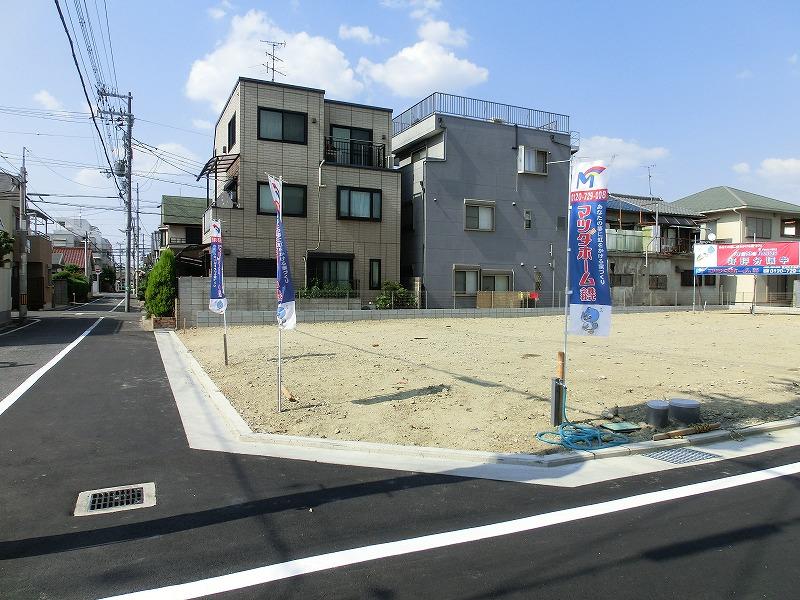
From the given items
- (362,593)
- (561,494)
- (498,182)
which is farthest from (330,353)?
(498,182)

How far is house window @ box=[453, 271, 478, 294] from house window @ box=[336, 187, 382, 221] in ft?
16.5

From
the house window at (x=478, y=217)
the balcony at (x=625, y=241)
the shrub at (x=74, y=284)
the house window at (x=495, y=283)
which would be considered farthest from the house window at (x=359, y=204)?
the shrub at (x=74, y=284)

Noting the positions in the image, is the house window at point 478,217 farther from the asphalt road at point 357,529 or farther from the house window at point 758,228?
the house window at point 758,228

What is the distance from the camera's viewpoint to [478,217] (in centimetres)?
2617

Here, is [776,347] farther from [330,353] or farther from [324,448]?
[324,448]

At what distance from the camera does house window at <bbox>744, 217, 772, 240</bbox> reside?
120 feet

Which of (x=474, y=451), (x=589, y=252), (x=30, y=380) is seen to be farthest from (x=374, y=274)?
(x=474, y=451)

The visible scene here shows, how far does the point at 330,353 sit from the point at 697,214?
35100 millimetres

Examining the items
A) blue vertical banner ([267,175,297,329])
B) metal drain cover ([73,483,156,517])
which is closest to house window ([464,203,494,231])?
blue vertical banner ([267,175,297,329])

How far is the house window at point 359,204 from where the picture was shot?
2366cm

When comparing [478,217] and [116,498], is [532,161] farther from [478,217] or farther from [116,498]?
[116,498]

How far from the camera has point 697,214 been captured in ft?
124

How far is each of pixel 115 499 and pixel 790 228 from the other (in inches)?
1866

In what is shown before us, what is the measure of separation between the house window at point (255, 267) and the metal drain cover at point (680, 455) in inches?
731
